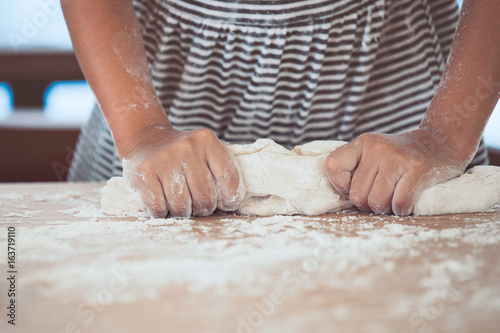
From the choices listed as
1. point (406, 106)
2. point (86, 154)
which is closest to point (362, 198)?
point (406, 106)

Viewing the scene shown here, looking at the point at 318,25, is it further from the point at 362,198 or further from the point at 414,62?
the point at 362,198

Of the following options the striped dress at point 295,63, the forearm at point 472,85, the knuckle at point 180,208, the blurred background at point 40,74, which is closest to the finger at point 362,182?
the forearm at point 472,85

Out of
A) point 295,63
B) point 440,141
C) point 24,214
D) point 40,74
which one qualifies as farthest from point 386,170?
point 40,74

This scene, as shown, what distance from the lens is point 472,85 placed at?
93 cm

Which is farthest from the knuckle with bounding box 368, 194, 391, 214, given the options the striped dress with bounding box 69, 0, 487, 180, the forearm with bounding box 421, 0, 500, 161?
the striped dress with bounding box 69, 0, 487, 180

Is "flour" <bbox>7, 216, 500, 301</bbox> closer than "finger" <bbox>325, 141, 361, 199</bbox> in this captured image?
Yes

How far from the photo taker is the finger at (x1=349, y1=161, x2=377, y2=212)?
0.86 meters

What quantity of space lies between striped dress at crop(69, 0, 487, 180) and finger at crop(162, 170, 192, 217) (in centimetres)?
47

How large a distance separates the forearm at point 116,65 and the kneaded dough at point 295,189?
145mm

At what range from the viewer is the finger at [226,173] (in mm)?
842

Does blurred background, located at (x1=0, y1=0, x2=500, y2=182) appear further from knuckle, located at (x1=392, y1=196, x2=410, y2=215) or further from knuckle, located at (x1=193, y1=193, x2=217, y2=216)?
knuckle, located at (x1=193, y1=193, x2=217, y2=216)

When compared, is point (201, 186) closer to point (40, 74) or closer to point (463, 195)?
point (463, 195)

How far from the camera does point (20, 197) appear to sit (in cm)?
114

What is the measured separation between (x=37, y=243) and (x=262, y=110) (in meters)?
0.70
